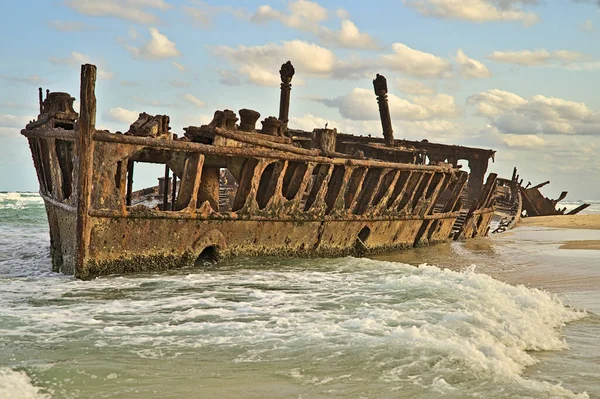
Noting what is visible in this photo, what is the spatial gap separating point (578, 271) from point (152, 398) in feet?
27.2

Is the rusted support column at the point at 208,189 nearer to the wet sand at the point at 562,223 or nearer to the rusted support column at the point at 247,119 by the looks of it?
the rusted support column at the point at 247,119

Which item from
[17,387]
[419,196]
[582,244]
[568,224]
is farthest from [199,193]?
[568,224]

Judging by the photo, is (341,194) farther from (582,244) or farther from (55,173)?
Answer: (582,244)

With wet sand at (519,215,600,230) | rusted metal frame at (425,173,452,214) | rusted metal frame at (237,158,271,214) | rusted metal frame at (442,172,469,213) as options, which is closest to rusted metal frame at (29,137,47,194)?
rusted metal frame at (237,158,271,214)

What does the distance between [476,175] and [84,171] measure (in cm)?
1950

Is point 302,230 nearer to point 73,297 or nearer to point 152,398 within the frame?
point 73,297

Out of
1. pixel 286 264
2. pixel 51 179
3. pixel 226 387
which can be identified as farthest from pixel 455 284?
pixel 51 179

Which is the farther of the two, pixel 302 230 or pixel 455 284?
pixel 302 230

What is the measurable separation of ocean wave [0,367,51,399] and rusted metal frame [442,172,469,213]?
1268 centimetres

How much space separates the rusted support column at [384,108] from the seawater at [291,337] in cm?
935

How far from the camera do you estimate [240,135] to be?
9453 mm

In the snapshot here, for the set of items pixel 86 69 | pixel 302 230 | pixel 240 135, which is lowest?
pixel 302 230

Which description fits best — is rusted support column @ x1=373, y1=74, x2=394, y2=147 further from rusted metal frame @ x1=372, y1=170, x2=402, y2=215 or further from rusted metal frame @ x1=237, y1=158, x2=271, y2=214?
rusted metal frame @ x1=237, y1=158, x2=271, y2=214

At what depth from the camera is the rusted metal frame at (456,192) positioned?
15.8 m
